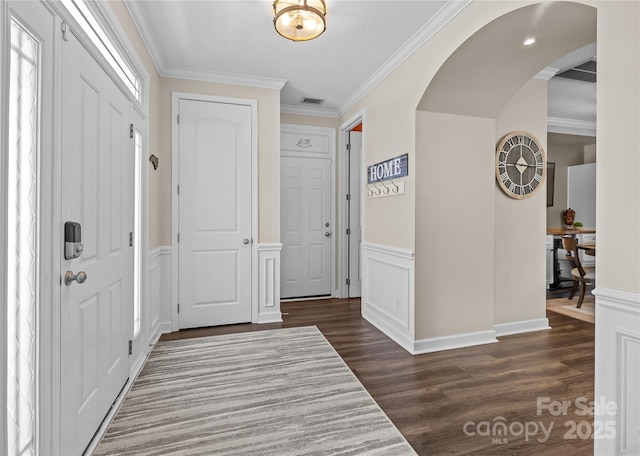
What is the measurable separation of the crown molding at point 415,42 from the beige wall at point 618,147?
3.65 ft

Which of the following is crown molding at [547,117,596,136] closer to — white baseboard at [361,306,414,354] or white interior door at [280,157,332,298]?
white interior door at [280,157,332,298]

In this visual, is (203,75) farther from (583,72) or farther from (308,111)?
(583,72)

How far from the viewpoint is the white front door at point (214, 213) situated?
134 inches

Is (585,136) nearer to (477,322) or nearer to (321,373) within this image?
(477,322)

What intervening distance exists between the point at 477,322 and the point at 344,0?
2864 mm

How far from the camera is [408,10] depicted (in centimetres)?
236

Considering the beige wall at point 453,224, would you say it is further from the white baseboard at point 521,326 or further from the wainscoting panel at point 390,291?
the white baseboard at point 521,326

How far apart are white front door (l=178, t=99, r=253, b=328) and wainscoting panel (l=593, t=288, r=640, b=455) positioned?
2.97 metres

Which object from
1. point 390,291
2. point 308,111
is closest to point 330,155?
point 308,111

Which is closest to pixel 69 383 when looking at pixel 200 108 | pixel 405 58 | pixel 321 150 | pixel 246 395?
pixel 246 395

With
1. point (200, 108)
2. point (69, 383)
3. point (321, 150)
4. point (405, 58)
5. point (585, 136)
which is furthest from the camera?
point (585, 136)

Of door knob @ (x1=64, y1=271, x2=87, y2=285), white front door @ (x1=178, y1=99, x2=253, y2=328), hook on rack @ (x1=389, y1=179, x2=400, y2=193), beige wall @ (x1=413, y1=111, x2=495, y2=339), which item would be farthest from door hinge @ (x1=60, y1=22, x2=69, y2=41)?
hook on rack @ (x1=389, y1=179, x2=400, y2=193)

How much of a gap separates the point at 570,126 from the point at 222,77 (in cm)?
547

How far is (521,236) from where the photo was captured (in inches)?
131
